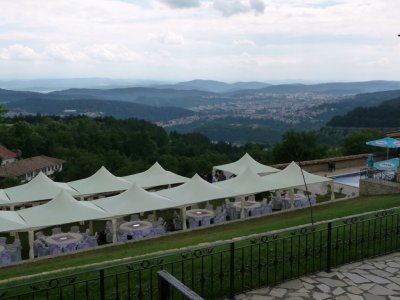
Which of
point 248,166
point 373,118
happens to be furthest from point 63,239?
point 373,118

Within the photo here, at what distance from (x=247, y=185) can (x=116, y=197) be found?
17.2 feet

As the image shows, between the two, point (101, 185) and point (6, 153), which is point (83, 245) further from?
point (6, 153)

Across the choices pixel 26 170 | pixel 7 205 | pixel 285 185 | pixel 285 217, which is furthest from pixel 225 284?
pixel 26 170

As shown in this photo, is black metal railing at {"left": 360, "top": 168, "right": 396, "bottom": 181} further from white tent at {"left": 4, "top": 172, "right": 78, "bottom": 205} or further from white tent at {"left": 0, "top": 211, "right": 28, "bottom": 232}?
white tent at {"left": 0, "top": 211, "right": 28, "bottom": 232}

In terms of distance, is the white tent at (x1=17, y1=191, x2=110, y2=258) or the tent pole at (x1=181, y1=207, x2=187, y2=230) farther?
the tent pole at (x1=181, y1=207, x2=187, y2=230)

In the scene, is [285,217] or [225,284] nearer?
[225,284]

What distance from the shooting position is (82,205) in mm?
15195

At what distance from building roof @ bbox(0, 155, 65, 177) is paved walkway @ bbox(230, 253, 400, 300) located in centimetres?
6094

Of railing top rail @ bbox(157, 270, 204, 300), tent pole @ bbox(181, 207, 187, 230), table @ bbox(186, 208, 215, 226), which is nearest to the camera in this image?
railing top rail @ bbox(157, 270, 204, 300)

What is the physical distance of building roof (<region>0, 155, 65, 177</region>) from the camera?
63.0m

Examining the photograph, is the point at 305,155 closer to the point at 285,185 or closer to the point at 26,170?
the point at 285,185

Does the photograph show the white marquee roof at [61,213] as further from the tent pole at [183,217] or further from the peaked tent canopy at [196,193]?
the peaked tent canopy at [196,193]

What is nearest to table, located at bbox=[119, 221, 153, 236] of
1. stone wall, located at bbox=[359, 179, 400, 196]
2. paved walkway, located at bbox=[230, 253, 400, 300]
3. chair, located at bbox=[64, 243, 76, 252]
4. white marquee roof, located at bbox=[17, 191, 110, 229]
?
white marquee roof, located at bbox=[17, 191, 110, 229]

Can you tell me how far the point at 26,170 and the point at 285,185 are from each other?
182 ft
